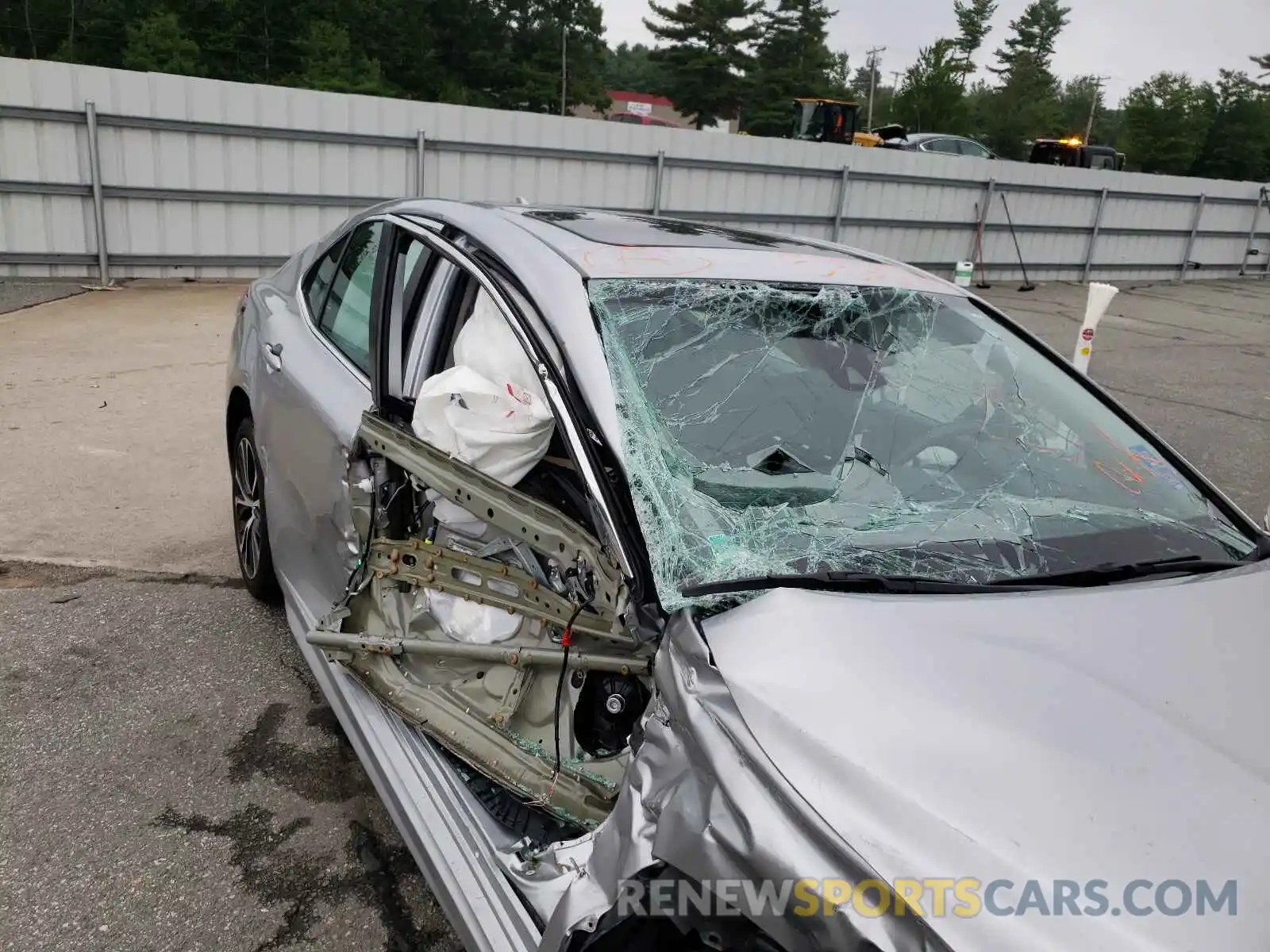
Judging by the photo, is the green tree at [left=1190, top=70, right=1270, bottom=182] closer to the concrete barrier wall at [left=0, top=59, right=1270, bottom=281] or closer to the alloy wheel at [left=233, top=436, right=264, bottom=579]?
the concrete barrier wall at [left=0, top=59, right=1270, bottom=281]

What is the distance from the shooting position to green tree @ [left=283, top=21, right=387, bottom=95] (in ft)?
118

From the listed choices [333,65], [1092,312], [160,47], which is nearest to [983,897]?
[1092,312]

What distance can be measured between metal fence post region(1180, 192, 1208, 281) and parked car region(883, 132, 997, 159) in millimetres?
3759

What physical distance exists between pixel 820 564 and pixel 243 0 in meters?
43.4

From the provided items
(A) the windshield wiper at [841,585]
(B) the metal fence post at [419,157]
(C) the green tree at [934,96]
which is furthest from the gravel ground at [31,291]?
(C) the green tree at [934,96]

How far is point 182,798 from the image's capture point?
8.47 ft

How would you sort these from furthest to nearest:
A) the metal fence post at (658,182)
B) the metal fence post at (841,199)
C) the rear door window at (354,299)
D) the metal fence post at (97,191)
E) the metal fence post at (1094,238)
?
the metal fence post at (1094,238)
the metal fence post at (841,199)
the metal fence post at (658,182)
the metal fence post at (97,191)
the rear door window at (354,299)

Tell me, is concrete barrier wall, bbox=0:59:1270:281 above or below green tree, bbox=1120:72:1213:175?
below

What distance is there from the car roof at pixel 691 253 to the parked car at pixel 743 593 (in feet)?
0.05

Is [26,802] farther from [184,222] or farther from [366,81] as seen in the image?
[366,81]

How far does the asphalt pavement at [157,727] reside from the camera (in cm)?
221

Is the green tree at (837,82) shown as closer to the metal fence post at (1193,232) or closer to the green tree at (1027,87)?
the green tree at (1027,87)

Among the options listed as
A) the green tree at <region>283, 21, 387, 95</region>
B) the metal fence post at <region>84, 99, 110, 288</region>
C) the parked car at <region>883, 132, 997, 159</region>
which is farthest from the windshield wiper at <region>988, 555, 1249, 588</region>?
the green tree at <region>283, 21, 387, 95</region>

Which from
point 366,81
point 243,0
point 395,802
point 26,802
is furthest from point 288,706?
point 243,0
